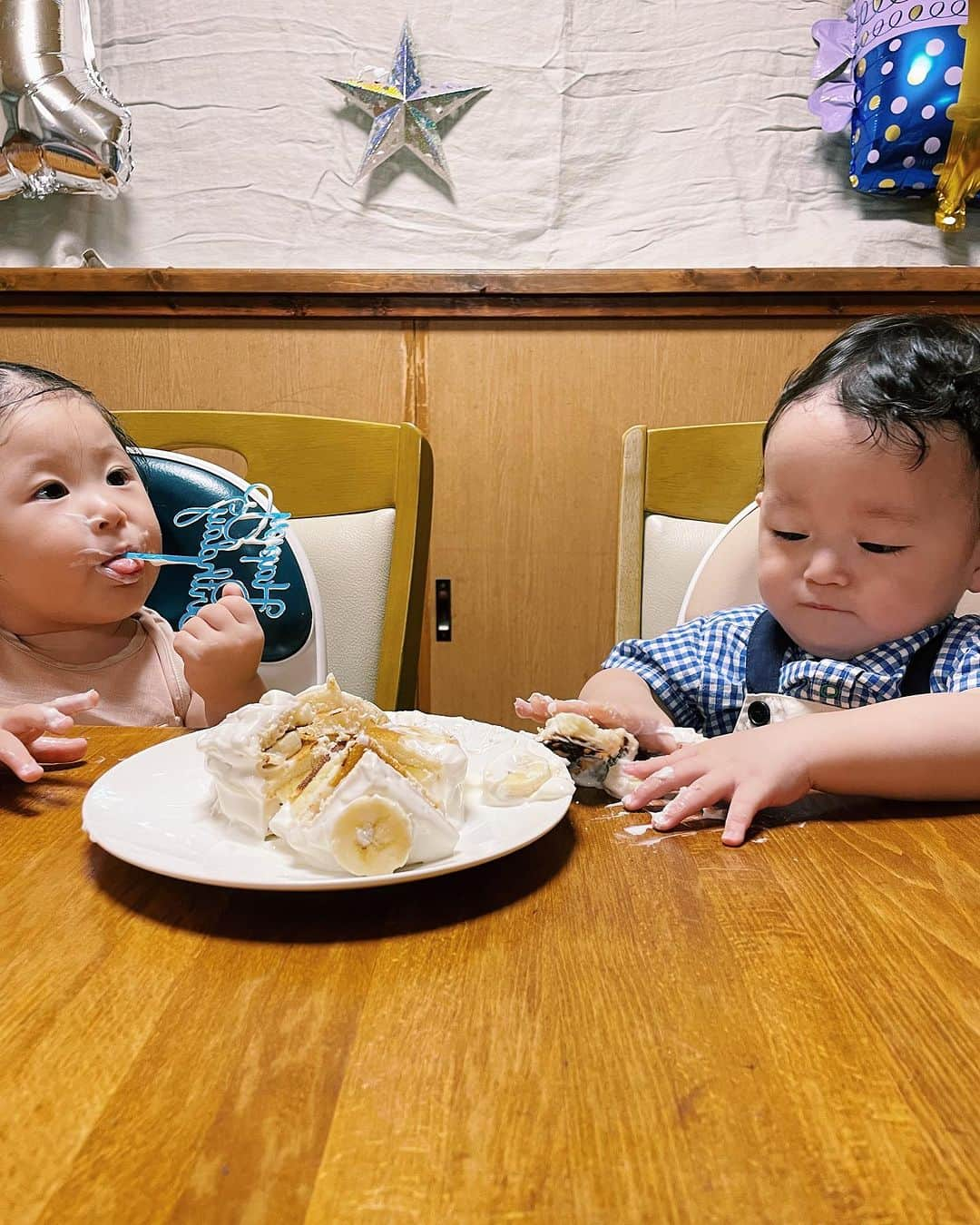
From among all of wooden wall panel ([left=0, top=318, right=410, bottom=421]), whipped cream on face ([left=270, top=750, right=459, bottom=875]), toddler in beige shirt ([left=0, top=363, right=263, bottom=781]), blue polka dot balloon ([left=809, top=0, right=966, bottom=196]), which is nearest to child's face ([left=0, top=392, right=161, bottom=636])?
toddler in beige shirt ([left=0, top=363, right=263, bottom=781])

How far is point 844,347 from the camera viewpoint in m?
0.90

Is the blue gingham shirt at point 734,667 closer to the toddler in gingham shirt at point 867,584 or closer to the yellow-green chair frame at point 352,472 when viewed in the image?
the toddler in gingham shirt at point 867,584

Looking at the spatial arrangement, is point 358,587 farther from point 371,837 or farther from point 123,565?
point 371,837

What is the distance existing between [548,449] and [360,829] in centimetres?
153

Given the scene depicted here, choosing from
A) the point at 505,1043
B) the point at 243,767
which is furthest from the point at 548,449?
the point at 505,1043

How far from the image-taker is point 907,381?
810 mm

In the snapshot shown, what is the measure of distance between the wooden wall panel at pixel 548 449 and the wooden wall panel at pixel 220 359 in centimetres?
13

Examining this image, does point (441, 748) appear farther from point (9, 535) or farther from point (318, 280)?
point (318, 280)

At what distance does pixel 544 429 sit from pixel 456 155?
74cm

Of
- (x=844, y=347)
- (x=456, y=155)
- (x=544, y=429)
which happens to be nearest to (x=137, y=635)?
(x=844, y=347)

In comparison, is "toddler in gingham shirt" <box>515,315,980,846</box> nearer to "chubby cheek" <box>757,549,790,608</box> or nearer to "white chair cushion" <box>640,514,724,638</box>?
"chubby cheek" <box>757,549,790,608</box>

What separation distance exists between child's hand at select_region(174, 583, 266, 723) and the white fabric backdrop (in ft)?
4.65

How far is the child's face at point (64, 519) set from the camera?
973 millimetres

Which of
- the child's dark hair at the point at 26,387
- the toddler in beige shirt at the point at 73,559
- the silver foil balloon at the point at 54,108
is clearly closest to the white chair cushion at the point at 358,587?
the toddler in beige shirt at the point at 73,559
